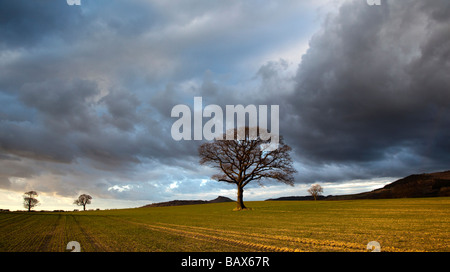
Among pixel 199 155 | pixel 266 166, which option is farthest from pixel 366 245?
pixel 199 155

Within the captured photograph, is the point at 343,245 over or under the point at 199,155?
under

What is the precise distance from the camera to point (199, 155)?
4788cm

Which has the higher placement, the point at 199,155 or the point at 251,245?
the point at 199,155
